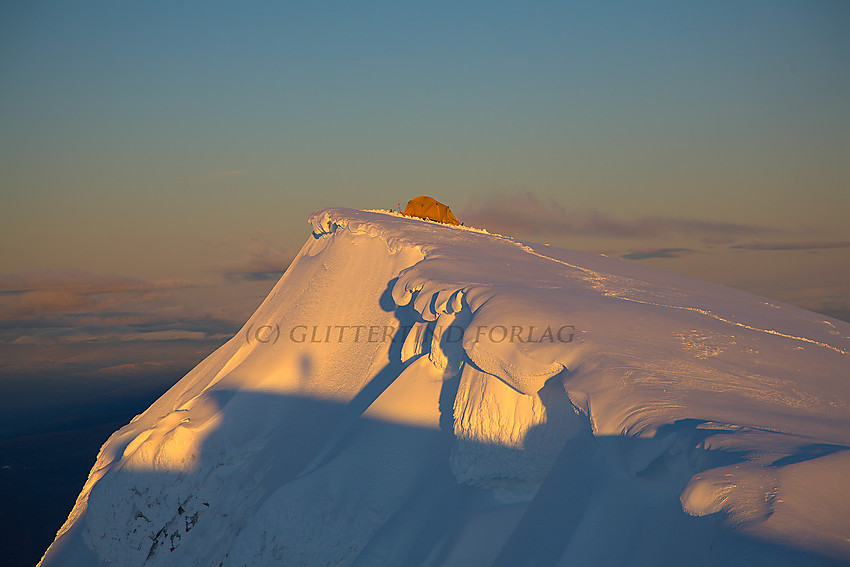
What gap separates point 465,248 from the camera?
12312 millimetres

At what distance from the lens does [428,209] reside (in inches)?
829

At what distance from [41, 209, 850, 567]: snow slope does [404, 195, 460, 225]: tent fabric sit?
7.26 m

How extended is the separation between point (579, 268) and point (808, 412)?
22.3 ft

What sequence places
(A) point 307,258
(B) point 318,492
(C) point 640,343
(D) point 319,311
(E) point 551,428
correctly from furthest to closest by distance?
1. (A) point 307,258
2. (D) point 319,311
3. (B) point 318,492
4. (C) point 640,343
5. (E) point 551,428

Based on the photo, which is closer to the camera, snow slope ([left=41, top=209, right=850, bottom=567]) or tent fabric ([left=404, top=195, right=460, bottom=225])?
snow slope ([left=41, top=209, right=850, bottom=567])

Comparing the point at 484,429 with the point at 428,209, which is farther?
the point at 428,209

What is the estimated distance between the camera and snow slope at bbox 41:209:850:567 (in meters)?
4.63

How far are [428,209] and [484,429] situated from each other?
569 inches

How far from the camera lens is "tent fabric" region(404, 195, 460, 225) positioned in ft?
68.6

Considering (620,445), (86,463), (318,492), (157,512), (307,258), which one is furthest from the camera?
(86,463)

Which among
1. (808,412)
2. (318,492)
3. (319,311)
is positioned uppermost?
(808,412)

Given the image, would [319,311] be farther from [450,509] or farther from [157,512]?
[450,509]

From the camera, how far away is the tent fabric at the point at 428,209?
68.6 ft

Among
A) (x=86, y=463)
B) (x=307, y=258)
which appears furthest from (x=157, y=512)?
(x=86, y=463)
